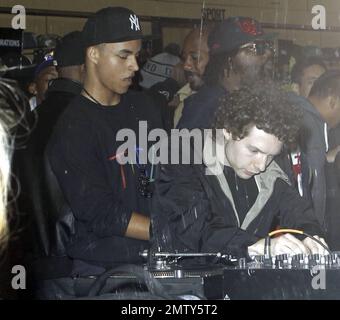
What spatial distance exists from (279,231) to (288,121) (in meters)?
0.36

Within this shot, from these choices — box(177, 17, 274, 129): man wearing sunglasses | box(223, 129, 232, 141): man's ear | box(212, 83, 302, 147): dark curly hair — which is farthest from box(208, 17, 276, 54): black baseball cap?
box(223, 129, 232, 141): man's ear

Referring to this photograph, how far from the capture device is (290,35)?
10.8ft

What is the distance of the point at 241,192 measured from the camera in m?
2.98

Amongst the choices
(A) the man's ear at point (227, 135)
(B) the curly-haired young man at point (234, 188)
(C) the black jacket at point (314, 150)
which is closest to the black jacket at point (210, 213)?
(B) the curly-haired young man at point (234, 188)

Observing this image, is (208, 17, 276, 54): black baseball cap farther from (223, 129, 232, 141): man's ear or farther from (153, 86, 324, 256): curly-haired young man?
(223, 129, 232, 141): man's ear

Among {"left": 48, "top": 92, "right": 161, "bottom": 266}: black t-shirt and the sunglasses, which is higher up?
the sunglasses

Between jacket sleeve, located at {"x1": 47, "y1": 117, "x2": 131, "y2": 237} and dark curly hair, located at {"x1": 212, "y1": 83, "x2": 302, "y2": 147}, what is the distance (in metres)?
0.41

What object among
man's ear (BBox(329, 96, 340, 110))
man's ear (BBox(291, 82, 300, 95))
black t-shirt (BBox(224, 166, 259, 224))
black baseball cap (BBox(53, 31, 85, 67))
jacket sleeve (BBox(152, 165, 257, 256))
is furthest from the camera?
man's ear (BBox(329, 96, 340, 110))

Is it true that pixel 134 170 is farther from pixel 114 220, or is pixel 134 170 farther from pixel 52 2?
pixel 52 2

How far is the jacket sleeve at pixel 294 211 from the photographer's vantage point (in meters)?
2.97

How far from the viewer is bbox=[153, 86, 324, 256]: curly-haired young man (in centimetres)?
290

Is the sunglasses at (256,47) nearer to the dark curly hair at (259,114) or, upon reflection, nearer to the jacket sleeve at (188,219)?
the dark curly hair at (259,114)

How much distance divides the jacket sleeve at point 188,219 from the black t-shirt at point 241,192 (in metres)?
0.05

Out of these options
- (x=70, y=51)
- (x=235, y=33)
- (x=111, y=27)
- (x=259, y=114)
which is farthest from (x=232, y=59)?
(x=70, y=51)
